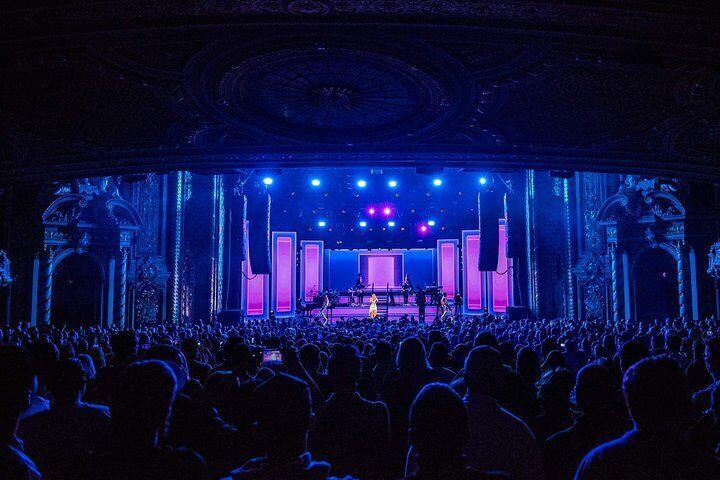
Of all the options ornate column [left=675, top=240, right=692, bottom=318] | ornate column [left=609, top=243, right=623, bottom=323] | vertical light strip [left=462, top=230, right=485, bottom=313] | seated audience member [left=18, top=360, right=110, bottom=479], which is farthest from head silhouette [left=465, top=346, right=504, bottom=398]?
vertical light strip [left=462, top=230, right=485, bottom=313]

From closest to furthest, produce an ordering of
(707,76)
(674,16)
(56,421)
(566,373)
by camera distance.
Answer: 1. (56,421)
2. (566,373)
3. (674,16)
4. (707,76)

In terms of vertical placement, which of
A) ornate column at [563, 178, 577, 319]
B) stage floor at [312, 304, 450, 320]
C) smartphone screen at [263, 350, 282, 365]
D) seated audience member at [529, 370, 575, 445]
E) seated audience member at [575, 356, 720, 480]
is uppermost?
ornate column at [563, 178, 577, 319]

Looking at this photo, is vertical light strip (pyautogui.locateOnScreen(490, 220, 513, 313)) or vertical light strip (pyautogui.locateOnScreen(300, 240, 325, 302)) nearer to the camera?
vertical light strip (pyautogui.locateOnScreen(490, 220, 513, 313))

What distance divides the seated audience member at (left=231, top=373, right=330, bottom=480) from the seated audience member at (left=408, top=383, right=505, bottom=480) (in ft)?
1.66

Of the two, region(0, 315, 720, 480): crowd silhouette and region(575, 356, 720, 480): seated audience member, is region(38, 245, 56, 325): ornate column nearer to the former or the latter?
region(0, 315, 720, 480): crowd silhouette

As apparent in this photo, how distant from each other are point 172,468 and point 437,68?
6445 mm

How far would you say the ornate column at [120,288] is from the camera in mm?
18859

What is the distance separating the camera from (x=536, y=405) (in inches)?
181

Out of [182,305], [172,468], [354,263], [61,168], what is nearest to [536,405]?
[172,468]

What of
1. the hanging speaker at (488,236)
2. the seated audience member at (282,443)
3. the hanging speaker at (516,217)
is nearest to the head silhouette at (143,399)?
the seated audience member at (282,443)

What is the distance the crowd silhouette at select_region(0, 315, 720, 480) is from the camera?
209cm

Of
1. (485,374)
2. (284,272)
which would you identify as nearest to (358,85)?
(485,374)

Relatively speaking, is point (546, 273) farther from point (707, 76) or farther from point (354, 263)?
point (354, 263)

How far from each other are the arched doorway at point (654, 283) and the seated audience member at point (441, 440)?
→ 62.3 ft
